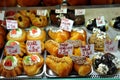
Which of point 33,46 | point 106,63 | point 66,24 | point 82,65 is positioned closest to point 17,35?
point 33,46

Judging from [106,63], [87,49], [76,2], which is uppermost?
[76,2]

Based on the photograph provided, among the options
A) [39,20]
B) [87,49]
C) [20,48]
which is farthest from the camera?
[39,20]

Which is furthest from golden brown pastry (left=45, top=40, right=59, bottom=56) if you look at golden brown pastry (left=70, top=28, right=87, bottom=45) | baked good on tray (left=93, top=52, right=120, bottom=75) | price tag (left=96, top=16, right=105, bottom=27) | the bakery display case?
price tag (left=96, top=16, right=105, bottom=27)

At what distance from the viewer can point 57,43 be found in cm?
141

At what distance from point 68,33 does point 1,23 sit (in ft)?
1.48

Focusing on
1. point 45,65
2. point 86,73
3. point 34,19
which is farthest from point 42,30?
point 86,73

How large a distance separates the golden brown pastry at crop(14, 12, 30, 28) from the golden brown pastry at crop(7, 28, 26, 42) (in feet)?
0.31

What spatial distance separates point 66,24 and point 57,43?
176mm

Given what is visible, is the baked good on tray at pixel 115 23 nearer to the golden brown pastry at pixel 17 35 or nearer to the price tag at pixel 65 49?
the price tag at pixel 65 49

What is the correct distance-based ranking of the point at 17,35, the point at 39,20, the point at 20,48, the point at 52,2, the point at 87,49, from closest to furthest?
1. the point at 52,2
2. the point at 87,49
3. the point at 20,48
4. the point at 17,35
5. the point at 39,20

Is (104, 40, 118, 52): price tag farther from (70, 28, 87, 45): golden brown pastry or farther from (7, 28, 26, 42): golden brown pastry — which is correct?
(7, 28, 26, 42): golden brown pastry

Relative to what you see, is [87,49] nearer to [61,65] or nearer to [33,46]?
[61,65]

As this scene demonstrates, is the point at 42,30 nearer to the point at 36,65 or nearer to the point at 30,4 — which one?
the point at 36,65

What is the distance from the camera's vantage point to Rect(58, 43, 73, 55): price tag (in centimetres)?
127
